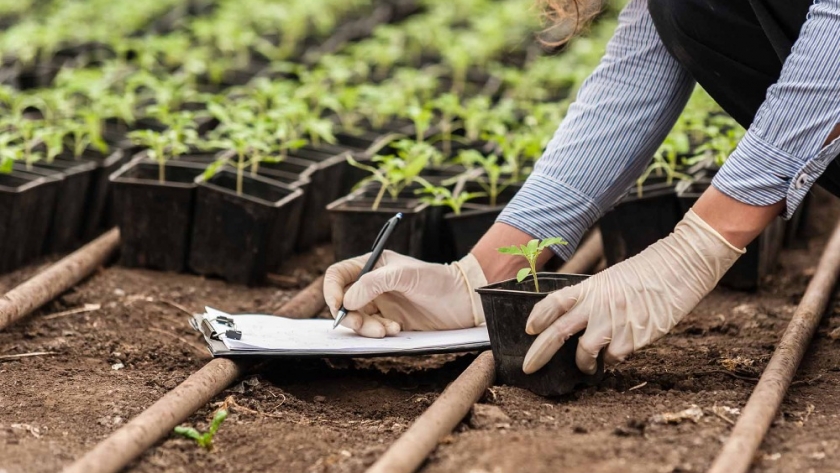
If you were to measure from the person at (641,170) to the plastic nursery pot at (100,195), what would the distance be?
1540 millimetres

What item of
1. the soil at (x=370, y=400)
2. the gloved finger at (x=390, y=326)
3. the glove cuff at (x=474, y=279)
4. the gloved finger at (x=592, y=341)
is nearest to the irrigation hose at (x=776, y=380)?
the soil at (x=370, y=400)

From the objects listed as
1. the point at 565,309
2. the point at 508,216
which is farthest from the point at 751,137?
the point at 508,216

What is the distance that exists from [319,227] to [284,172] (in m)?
0.32

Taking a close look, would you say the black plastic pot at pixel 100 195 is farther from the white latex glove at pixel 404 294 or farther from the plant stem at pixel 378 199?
the white latex glove at pixel 404 294

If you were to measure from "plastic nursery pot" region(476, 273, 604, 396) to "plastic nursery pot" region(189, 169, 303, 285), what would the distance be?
3.74ft

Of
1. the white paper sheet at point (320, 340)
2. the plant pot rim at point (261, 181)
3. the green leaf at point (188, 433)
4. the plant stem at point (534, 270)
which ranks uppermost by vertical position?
the plant stem at point (534, 270)

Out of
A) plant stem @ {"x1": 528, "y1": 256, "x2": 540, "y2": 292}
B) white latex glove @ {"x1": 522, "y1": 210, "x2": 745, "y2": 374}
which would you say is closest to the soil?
white latex glove @ {"x1": 522, "y1": 210, "x2": 745, "y2": 374}

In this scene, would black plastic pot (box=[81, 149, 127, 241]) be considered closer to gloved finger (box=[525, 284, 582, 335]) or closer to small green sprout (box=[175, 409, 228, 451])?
small green sprout (box=[175, 409, 228, 451])

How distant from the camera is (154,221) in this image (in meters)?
3.22

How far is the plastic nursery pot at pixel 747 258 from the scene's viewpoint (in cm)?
305

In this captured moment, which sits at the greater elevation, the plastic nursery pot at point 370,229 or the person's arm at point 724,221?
the person's arm at point 724,221

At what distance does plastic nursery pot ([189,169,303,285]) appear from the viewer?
3.13 meters

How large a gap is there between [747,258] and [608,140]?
837 mm

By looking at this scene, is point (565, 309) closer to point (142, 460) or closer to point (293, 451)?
point (293, 451)
